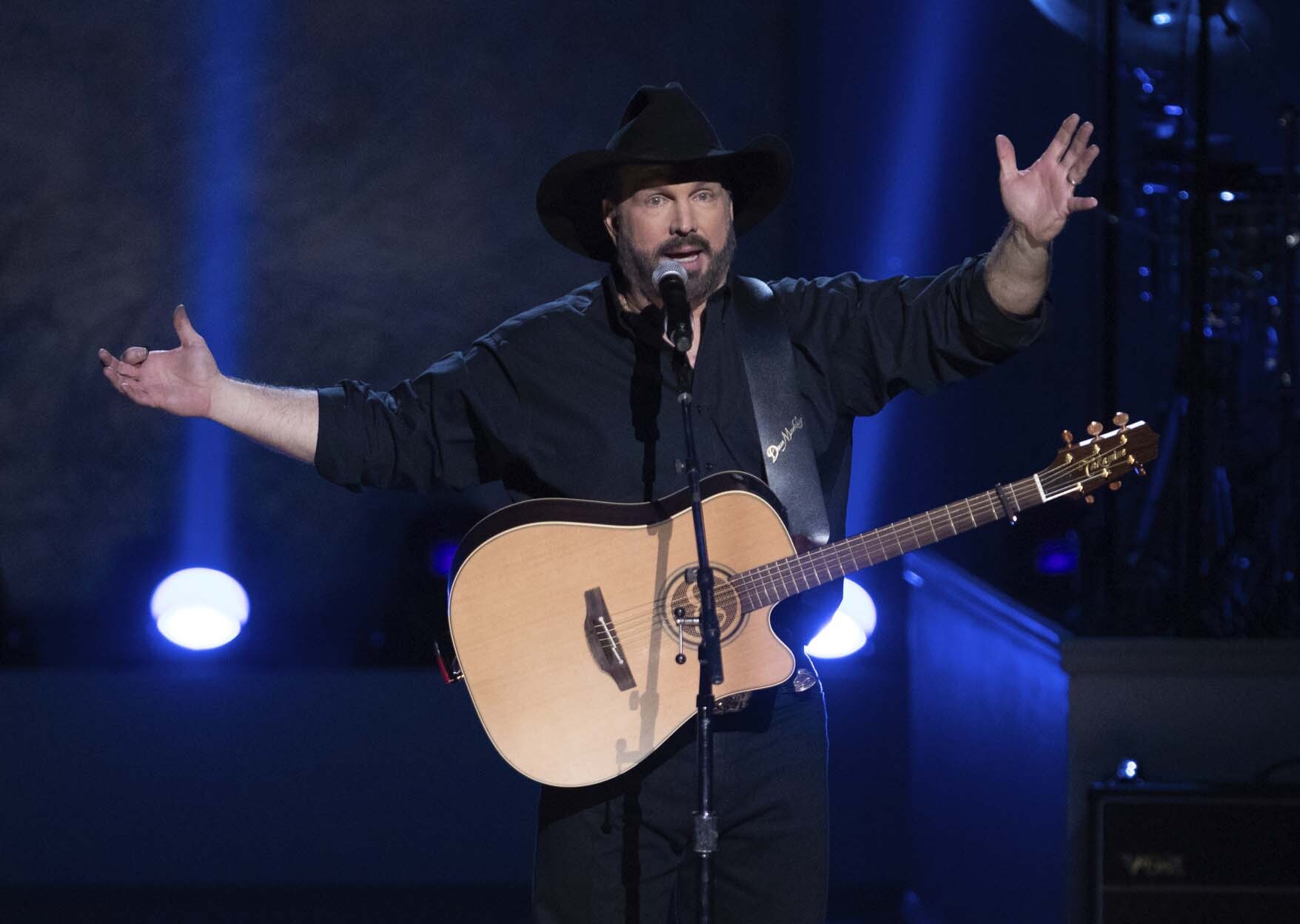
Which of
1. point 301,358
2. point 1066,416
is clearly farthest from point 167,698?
point 1066,416

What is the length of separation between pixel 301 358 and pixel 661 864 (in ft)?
11.7

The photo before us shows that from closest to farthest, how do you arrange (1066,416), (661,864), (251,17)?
(661,864) < (1066,416) < (251,17)

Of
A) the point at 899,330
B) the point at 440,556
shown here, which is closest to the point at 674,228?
the point at 899,330

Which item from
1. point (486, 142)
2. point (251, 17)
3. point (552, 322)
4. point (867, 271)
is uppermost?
point (251, 17)

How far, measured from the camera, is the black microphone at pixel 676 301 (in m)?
2.21

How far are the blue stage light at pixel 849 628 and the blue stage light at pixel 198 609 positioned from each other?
6.52ft

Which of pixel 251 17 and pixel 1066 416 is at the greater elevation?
pixel 251 17

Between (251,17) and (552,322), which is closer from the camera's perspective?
(552,322)

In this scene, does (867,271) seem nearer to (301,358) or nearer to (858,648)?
(858,648)

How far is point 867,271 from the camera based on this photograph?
4.98 metres

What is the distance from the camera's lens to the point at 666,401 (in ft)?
8.65

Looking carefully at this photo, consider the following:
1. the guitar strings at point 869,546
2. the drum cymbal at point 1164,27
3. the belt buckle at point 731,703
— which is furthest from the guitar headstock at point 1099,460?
the drum cymbal at point 1164,27

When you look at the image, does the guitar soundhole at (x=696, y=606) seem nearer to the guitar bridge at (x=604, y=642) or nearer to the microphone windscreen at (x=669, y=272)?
the guitar bridge at (x=604, y=642)

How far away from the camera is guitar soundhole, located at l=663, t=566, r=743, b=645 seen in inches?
100.0
